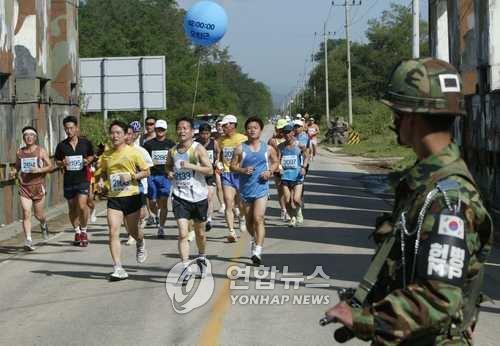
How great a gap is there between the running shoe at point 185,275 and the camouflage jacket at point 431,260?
7532mm

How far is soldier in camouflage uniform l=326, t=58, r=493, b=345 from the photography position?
2.70 meters

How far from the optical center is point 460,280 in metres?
2.71

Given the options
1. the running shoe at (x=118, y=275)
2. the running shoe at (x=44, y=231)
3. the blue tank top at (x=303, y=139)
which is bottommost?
the running shoe at (x=118, y=275)

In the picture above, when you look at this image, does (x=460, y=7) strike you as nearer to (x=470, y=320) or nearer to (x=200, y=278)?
(x=200, y=278)

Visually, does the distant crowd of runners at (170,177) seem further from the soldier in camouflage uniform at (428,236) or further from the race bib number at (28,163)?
the soldier in camouflage uniform at (428,236)

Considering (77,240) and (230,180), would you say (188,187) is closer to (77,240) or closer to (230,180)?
(230,180)

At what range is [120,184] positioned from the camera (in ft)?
35.4

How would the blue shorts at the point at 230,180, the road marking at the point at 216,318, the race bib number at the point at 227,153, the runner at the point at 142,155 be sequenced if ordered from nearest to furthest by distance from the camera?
the road marking at the point at 216,318
the runner at the point at 142,155
the blue shorts at the point at 230,180
the race bib number at the point at 227,153

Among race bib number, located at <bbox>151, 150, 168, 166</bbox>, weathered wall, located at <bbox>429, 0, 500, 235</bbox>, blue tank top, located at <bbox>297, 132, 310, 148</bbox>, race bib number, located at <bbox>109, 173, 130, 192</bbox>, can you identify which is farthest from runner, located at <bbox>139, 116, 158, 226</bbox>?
weathered wall, located at <bbox>429, 0, 500, 235</bbox>

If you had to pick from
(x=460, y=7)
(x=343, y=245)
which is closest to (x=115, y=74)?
(x=460, y=7)

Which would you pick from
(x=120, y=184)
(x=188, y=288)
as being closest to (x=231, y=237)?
(x=120, y=184)

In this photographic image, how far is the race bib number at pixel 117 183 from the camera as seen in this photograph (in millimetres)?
10781

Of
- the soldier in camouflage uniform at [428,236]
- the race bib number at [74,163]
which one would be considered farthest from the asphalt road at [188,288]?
the soldier in camouflage uniform at [428,236]

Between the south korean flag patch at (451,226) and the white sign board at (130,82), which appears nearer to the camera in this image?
the south korean flag patch at (451,226)
